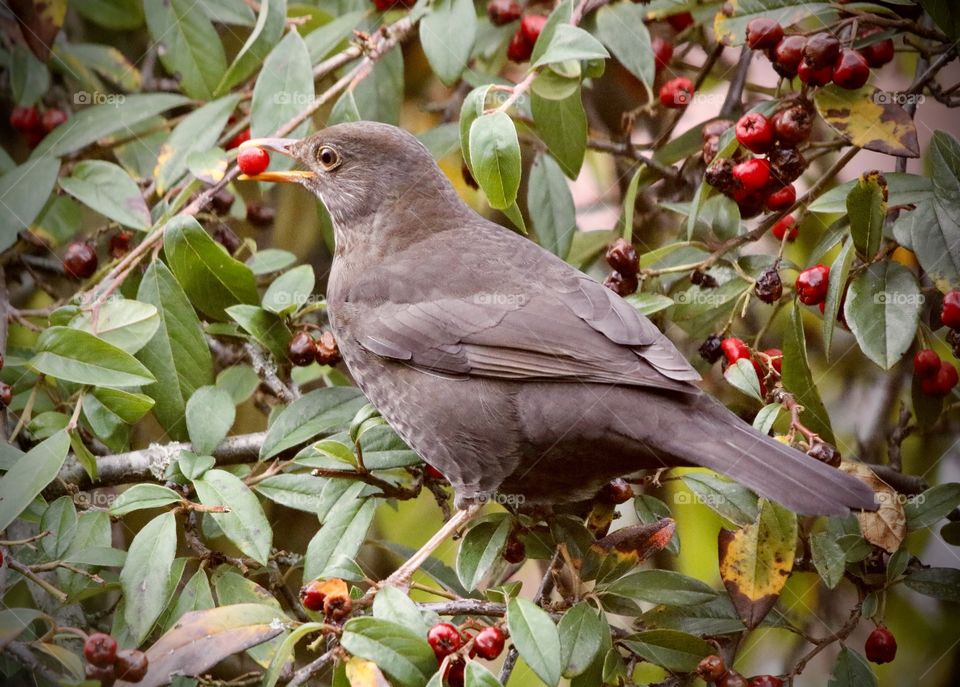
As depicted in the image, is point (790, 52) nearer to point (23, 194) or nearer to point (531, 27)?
point (531, 27)

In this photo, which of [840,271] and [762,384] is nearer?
[840,271]

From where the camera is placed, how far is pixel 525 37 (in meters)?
3.93

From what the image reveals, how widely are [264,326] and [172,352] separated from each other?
333 millimetres

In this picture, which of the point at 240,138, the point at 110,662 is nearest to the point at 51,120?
the point at 240,138

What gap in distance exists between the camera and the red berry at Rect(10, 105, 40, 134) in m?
4.33

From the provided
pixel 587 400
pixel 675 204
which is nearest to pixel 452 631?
pixel 587 400

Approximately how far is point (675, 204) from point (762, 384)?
2.86 ft

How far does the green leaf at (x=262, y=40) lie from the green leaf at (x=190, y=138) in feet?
0.25

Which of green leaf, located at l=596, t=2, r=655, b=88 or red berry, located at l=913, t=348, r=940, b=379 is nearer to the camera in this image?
red berry, located at l=913, t=348, r=940, b=379

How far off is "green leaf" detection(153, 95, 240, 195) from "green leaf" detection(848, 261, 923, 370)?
2407 mm

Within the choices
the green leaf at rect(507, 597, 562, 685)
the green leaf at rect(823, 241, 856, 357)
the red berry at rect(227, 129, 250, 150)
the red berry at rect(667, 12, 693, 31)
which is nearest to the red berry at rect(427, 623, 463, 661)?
the green leaf at rect(507, 597, 562, 685)

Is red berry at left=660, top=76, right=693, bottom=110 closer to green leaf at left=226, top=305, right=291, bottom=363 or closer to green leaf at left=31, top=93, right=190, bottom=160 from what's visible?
green leaf at left=226, top=305, right=291, bottom=363

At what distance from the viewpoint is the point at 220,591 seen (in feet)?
9.46

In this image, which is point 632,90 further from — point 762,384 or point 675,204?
point 762,384
